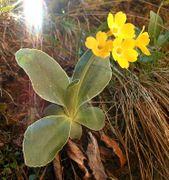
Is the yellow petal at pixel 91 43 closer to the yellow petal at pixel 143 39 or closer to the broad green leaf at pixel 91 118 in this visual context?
the yellow petal at pixel 143 39

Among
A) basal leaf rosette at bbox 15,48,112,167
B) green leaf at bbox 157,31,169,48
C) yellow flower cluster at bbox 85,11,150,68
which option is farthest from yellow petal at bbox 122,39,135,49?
green leaf at bbox 157,31,169,48

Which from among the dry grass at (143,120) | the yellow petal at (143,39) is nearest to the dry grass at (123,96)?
the dry grass at (143,120)

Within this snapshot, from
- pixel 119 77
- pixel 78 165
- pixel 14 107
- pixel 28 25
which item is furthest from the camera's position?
pixel 28 25

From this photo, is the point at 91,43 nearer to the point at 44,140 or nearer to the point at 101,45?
the point at 101,45

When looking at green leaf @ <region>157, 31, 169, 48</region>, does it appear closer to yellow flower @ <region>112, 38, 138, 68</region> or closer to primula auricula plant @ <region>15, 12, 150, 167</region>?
primula auricula plant @ <region>15, 12, 150, 167</region>

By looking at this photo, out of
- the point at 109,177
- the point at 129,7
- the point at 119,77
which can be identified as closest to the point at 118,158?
the point at 109,177

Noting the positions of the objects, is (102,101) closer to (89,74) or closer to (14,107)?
(89,74)
